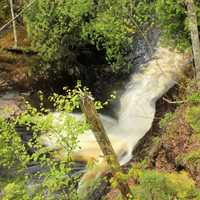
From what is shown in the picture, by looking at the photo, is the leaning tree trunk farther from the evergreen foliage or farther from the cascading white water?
the cascading white water

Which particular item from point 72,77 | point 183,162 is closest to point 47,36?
point 72,77

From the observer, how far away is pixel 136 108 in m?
18.5

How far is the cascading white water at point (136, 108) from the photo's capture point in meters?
16.4

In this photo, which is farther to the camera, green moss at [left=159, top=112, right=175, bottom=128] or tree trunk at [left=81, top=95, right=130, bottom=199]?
green moss at [left=159, top=112, right=175, bottom=128]

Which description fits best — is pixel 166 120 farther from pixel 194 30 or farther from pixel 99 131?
pixel 99 131

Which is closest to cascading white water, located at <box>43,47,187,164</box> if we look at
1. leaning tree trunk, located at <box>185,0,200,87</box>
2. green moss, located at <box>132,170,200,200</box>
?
leaning tree trunk, located at <box>185,0,200,87</box>

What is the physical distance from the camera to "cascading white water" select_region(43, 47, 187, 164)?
53.9ft

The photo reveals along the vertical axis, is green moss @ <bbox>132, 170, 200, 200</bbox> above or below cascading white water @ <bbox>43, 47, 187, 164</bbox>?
above

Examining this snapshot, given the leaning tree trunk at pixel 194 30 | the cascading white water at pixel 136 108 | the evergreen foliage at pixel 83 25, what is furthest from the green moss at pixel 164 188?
the evergreen foliage at pixel 83 25

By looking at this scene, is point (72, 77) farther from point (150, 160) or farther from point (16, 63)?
point (150, 160)

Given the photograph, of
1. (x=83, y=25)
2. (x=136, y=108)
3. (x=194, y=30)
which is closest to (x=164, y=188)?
(x=194, y=30)

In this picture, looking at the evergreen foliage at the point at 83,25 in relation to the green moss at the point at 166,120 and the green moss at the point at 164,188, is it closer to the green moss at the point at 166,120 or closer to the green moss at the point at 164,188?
the green moss at the point at 166,120

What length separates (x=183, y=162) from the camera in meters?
12.9

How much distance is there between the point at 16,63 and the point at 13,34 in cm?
225
